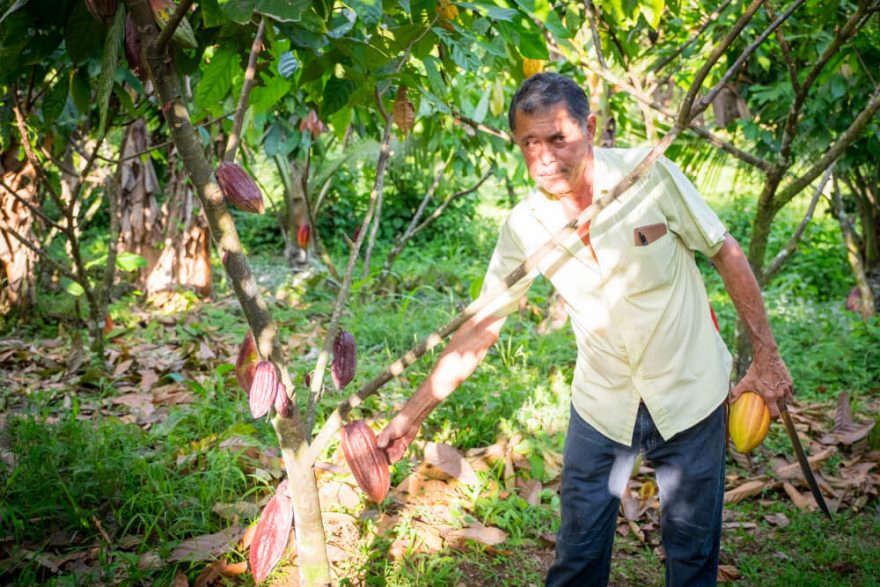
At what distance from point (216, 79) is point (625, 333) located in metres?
0.99

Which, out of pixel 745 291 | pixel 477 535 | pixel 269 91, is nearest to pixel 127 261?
pixel 269 91

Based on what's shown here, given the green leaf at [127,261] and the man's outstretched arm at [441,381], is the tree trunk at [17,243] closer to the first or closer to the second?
the green leaf at [127,261]

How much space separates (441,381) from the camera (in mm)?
1616

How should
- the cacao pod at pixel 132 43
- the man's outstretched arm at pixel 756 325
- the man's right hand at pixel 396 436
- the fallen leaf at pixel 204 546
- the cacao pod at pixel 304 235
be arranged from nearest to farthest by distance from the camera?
the cacao pod at pixel 132 43 < the man's right hand at pixel 396 436 < the man's outstretched arm at pixel 756 325 < the fallen leaf at pixel 204 546 < the cacao pod at pixel 304 235

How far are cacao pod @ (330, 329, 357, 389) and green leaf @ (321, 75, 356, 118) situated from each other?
0.45 m

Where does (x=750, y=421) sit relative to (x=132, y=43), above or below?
below

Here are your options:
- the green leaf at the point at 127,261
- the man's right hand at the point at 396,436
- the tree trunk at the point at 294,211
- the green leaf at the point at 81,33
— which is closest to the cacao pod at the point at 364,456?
the man's right hand at the point at 396,436

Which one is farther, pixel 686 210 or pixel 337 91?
pixel 686 210

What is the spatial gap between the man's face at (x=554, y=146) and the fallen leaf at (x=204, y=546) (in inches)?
50.7

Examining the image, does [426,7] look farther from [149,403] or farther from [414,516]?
[149,403]

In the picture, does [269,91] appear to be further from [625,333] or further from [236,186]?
[625,333]

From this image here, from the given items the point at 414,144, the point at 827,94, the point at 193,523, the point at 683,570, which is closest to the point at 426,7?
the point at 683,570

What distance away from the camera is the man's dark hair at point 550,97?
1.56m

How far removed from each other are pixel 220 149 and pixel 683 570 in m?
3.66
